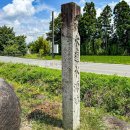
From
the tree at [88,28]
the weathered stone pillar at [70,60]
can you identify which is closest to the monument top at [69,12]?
the weathered stone pillar at [70,60]

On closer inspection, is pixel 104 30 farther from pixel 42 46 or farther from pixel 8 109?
pixel 8 109

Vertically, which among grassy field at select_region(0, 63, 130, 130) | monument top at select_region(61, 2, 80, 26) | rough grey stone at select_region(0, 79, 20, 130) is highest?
monument top at select_region(61, 2, 80, 26)

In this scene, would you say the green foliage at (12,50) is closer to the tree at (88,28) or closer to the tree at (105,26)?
the tree at (88,28)

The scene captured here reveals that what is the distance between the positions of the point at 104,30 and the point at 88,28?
2922mm

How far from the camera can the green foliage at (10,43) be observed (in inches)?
1997

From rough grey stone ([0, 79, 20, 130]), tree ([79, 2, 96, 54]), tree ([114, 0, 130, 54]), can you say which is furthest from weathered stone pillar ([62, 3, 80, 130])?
tree ([79, 2, 96, 54])

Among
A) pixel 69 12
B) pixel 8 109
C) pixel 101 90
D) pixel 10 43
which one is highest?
pixel 69 12

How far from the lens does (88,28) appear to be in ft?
179

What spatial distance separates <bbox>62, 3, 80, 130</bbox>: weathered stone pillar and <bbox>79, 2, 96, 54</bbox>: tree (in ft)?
158

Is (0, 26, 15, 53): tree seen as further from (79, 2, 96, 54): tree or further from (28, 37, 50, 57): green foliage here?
(79, 2, 96, 54): tree

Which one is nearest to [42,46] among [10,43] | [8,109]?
[10,43]

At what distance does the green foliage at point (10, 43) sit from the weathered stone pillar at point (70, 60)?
143ft

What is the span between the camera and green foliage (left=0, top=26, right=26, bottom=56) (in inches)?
1997

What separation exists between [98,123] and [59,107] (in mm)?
1234
